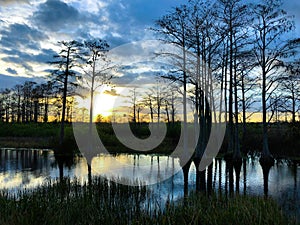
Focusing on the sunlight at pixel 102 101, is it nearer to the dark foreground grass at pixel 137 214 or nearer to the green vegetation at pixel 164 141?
the green vegetation at pixel 164 141

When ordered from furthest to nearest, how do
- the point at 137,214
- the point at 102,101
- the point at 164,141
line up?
the point at 164,141 → the point at 102,101 → the point at 137,214

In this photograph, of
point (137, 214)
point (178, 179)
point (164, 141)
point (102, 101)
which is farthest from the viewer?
point (164, 141)

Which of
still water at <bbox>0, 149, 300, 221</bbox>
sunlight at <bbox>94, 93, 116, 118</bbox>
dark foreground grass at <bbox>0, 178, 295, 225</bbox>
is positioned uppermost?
sunlight at <bbox>94, 93, 116, 118</bbox>

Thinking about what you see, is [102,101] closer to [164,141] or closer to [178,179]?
[164,141]

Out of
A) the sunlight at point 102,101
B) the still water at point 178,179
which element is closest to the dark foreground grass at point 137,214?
the still water at point 178,179

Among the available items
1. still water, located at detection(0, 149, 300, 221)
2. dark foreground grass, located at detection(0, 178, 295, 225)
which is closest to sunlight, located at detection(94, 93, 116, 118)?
still water, located at detection(0, 149, 300, 221)

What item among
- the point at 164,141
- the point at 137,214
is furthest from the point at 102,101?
the point at 137,214

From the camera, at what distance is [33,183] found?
15414 mm

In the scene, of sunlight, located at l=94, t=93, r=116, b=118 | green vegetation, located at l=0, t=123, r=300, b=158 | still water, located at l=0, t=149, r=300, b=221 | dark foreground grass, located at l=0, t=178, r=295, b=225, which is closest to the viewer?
dark foreground grass, located at l=0, t=178, r=295, b=225

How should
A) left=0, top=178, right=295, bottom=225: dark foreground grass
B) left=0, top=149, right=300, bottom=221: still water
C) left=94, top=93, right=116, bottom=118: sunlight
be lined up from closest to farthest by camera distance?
left=0, top=178, right=295, bottom=225: dark foreground grass → left=0, top=149, right=300, bottom=221: still water → left=94, top=93, right=116, bottom=118: sunlight

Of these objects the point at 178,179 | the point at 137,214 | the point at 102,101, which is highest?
the point at 102,101

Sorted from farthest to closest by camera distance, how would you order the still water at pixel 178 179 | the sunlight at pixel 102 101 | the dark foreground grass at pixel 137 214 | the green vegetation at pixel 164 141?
the sunlight at pixel 102 101
the green vegetation at pixel 164 141
the still water at pixel 178 179
the dark foreground grass at pixel 137 214

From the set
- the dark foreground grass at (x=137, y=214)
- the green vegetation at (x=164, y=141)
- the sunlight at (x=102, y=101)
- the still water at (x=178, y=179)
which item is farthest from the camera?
the sunlight at (x=102, y=101)

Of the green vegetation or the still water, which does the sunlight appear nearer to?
the green vegetation
